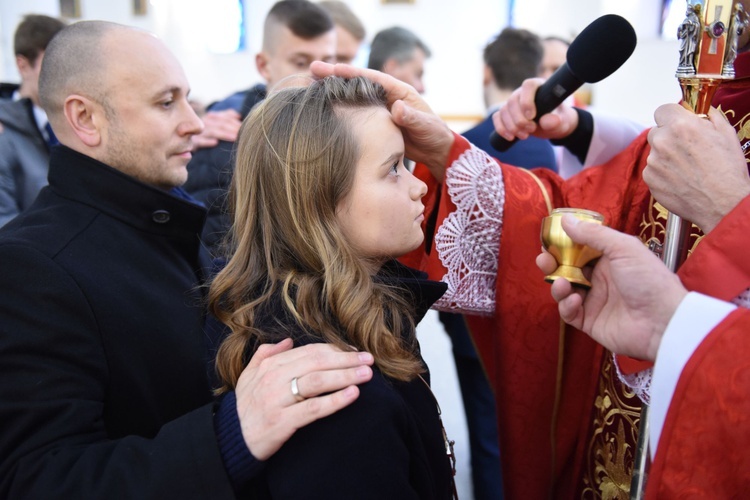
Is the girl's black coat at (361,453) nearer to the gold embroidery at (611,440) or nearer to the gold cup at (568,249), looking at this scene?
the gold cup at (568,249)

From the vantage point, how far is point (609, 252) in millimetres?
1087

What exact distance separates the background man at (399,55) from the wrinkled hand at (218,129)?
135 centimetres

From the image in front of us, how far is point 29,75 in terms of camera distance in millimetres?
3756

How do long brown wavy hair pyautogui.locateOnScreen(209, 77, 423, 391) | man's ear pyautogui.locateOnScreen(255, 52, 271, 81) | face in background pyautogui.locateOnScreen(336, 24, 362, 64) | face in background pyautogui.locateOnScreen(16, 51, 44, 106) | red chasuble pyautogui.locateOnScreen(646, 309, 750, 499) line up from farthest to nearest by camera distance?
face in background pyautogui.locateOnScreen(336, 24, 362, 64)
face in background pyautogui.locateOnScreen(16, 51, 44, 106)
man's ear pyautogui.locateOnScreen(255, 52, 271, 81)
long brown wavy hair pyautogui.locateOnScreen(209, 77, 423, 391)
red chasuble pyautogui.locateOnScreen(646, 309, 750, 499)

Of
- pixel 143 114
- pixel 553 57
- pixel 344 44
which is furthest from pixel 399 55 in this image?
pixel 143 114

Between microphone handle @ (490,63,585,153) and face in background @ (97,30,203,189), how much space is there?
0.97m

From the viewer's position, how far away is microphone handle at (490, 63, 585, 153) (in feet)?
5.24

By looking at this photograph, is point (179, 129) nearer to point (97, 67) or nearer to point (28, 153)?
point (97, 67)

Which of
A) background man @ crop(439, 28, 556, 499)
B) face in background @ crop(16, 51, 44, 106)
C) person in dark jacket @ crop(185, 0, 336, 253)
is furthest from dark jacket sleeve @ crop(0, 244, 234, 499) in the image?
face in background @ crop(16, 51, 44, 106)

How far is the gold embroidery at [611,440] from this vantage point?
1.52m

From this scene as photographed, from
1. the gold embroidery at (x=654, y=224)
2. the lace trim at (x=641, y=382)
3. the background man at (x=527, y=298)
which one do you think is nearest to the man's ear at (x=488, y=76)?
the background man at (x=527, y=298)

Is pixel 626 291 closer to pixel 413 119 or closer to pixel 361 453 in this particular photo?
pixel 361 453

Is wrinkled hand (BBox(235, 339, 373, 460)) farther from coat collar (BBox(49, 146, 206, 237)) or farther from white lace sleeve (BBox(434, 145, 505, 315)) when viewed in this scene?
coat collar (BBox(49, 146, 206, 237))

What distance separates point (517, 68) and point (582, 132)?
5.82 ft
